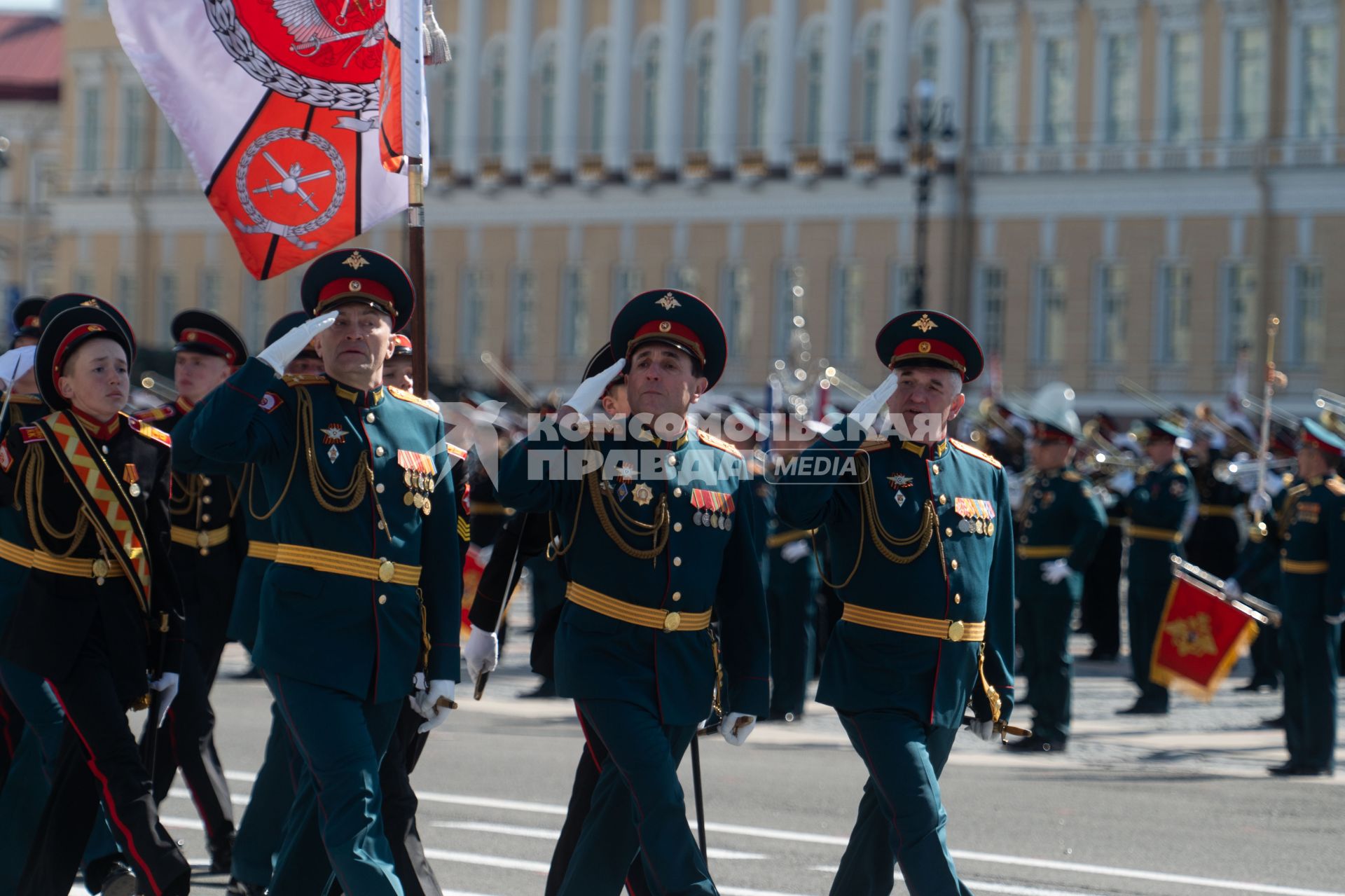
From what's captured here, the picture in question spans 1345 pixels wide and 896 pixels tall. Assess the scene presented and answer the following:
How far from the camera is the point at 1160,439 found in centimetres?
1700

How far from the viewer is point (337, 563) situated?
6777 mm

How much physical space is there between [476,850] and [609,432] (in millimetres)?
3156

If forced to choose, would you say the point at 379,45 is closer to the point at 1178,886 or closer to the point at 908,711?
the point at 908,711

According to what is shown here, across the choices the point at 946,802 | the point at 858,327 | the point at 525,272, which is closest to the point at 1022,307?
the point at 858,327

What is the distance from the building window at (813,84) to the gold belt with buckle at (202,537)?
3927 cm

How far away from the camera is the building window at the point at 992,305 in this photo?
147 ft

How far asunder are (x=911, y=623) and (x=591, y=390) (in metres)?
1.26

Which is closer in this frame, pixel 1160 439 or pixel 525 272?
pixel 1160 439

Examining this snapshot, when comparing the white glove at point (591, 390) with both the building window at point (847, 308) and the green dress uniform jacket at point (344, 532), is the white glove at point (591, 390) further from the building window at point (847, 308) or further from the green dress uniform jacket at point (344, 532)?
the building window at point (847, 308)

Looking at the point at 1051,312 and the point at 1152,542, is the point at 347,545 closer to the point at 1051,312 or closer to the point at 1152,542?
the point at 1152,542

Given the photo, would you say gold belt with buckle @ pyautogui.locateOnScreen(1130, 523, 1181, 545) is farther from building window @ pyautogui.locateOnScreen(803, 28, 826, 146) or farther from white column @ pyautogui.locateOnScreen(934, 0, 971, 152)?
building window @ pyautogui.locateOnScreen(803, 28, 826, 146)

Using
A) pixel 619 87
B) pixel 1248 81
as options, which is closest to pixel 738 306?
pixel 619 87

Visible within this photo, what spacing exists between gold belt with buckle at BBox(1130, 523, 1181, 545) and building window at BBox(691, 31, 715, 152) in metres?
33.6

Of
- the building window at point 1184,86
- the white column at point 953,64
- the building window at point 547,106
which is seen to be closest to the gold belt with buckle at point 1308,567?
the building window at point 1184,86
